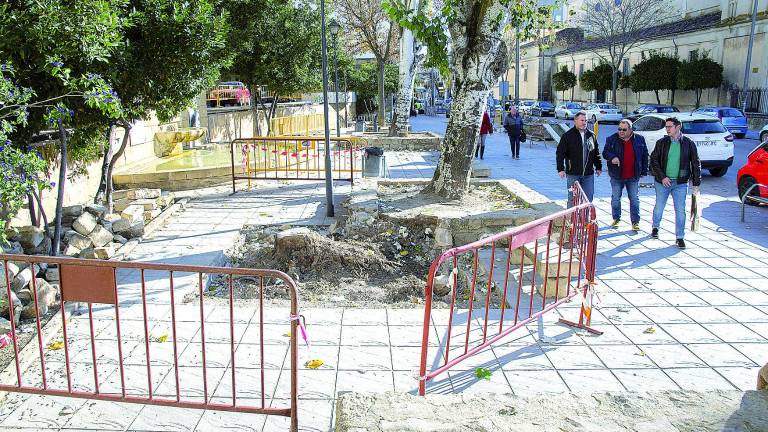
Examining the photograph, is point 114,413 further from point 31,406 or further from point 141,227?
point 141,227

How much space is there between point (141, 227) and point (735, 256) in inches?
307

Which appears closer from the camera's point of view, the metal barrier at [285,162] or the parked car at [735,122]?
the metal barrier at [285,162]

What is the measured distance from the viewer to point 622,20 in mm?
42375

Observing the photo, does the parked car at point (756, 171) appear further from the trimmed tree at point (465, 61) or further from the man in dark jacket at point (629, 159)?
the trimmed tree at point (465, 61)

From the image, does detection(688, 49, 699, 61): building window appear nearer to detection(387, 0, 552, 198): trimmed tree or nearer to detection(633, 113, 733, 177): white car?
detection(633, 113, 733, 177): white car

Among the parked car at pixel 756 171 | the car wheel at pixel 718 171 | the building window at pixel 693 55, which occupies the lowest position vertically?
the car wheel at pixel 718 171

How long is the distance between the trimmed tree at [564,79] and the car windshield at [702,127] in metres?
41.9

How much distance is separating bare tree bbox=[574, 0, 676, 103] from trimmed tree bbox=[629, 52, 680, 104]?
5.39 feet

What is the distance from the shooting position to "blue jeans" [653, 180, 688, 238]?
8.05 m

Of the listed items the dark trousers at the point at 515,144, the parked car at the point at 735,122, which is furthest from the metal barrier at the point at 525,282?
the parked car at the point at 735,122

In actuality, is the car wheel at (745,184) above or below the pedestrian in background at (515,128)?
below

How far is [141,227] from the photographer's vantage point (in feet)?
28.9

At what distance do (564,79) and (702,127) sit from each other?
139 ft

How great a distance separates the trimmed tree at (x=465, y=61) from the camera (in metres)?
9.22
